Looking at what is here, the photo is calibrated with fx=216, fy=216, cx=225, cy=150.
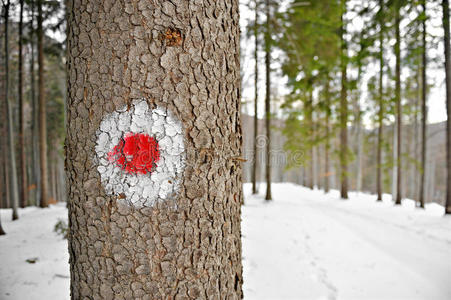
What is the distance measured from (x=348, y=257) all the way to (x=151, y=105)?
522cm

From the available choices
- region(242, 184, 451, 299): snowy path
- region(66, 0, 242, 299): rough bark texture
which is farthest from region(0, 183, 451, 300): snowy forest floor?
region(66, 0, 242, 299): rough bark texture

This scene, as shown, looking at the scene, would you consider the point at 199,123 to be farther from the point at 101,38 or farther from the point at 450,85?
the point at 450,85

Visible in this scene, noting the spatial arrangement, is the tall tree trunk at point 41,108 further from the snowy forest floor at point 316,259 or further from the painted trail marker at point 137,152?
the painted trail marker at point 137,152

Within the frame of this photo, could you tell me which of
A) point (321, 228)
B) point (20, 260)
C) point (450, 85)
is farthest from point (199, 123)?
point (450, 85)

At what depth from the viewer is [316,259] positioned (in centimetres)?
438

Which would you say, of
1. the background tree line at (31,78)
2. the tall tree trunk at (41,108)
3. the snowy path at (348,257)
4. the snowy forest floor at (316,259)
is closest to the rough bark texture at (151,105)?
the snowy forest floor at (316,259)

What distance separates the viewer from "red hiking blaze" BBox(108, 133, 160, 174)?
774 mm

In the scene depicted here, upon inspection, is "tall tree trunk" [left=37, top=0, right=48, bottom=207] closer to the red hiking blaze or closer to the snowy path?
the snowy path

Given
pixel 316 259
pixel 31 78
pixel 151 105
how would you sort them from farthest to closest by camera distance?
pixel 31 78 → pixel 316 259 → pixel 151 105

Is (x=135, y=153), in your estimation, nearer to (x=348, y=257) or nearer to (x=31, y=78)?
(x=348, y=257)

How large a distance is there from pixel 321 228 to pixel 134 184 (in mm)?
6799

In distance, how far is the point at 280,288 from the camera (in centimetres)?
341

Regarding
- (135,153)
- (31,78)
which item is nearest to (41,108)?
(31,78)

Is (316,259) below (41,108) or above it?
below
